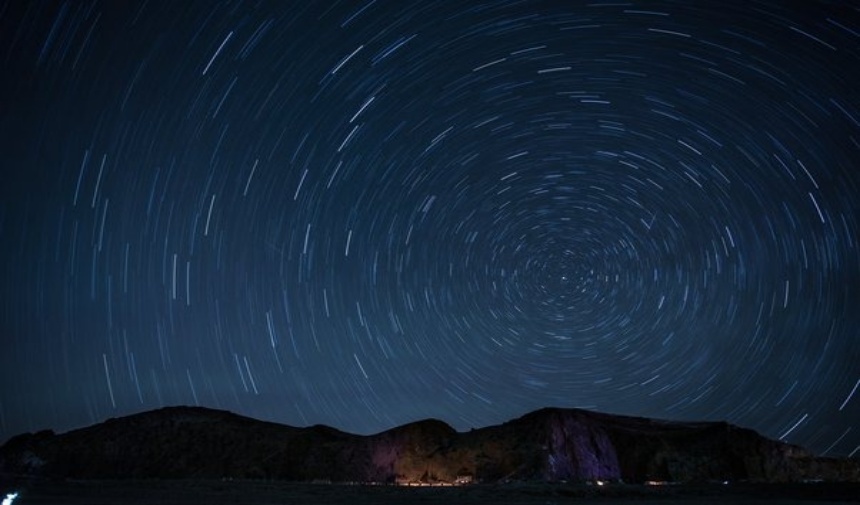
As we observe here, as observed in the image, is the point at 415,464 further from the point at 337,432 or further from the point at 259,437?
the point at 259,437

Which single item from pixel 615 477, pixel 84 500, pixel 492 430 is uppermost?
pixel 492 430

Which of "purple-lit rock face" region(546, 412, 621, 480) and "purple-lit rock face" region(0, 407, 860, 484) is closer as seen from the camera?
"purple-lit rock face" region(546, 412, 621, 480)

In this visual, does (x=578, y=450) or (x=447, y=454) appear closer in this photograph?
(x=447, y=454)

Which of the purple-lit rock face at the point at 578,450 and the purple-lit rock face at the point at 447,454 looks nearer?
the purple-lit rock face at the point at 578,450

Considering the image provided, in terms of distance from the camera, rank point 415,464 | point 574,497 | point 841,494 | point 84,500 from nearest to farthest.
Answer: point 84,500, point 574,497, point 841,494, point 415,464

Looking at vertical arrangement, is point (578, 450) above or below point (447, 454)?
above

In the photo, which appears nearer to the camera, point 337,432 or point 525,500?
point 525,500

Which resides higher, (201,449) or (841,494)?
(201,449)

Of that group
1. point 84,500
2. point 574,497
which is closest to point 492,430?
point 574,497
